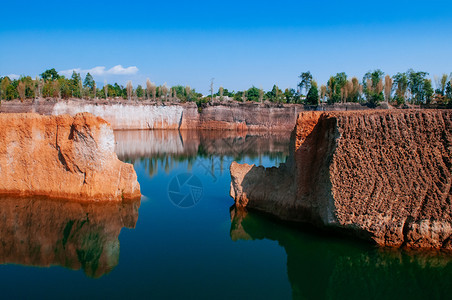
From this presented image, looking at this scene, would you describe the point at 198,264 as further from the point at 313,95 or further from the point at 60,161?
the point at 313,95

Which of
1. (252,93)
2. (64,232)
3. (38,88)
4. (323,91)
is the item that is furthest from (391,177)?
(252,93)

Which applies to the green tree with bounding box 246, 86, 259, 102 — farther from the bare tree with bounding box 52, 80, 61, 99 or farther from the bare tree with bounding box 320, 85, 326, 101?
the bare tree with bounding box 52, 80, 61, 99

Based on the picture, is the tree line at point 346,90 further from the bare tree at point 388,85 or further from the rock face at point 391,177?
the rock face at point 391,177

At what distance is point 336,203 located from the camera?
409 inches

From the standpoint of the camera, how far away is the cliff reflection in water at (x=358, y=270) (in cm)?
864

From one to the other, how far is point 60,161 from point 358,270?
1238 cm

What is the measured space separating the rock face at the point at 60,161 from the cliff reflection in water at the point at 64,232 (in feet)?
2.12

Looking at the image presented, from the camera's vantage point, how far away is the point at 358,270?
9648 millimetres

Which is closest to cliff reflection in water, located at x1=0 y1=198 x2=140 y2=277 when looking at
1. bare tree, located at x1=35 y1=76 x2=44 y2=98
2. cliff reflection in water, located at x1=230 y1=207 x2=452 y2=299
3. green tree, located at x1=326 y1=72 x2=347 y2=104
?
cliff reflection in water, located at x1=230 y1=207 x2=452 y2=299

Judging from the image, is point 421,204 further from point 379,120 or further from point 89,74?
point 89,74

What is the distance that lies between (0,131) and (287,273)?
44.1ft

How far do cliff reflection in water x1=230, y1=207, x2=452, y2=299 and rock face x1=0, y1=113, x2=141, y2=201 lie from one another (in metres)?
7.71

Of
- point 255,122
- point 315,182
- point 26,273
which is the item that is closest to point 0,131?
point 26,273

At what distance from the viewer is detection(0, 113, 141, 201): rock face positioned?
1460cm
